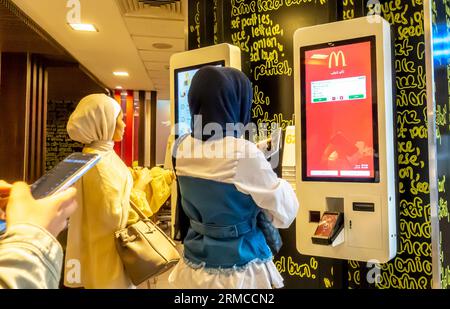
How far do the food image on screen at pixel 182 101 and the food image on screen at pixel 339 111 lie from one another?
0.90 meters

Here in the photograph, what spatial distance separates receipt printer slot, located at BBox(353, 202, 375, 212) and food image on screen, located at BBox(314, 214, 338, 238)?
0.34ft

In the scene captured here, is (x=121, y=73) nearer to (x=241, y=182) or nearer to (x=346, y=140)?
(x=346, y=140)

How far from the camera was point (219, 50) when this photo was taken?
8.04ft

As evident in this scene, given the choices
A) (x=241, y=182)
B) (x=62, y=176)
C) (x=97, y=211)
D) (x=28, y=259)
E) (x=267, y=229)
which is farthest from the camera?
(x=97, y=211)

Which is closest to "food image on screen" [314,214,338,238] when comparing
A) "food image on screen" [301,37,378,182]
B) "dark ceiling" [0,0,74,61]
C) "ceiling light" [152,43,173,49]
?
"food image on screen" [301,37,378,182]

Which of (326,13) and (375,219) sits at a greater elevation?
(326,13)

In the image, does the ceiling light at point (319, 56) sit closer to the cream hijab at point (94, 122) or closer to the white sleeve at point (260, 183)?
the white sleeve at point (260, 183)

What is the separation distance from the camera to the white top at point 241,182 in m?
1.43

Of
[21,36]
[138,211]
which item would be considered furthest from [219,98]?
[21,36]

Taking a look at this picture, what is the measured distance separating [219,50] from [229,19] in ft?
1.27

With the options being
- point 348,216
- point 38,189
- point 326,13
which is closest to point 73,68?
point 326,13

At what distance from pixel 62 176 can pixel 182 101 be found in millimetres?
1928

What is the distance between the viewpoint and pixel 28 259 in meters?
0.70
